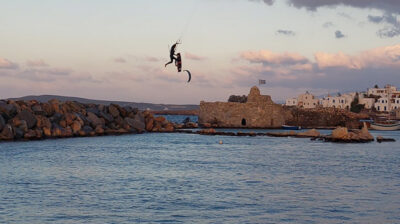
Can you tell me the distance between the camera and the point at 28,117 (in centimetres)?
4394

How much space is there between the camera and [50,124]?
45.8 metres

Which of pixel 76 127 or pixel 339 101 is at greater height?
pixel 339 101

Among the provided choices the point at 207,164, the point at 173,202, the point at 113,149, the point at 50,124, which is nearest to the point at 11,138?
the point at 50,124

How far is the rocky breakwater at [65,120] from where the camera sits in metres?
43.1

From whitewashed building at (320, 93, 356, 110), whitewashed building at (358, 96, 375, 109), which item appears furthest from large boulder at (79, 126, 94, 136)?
whitewashed building at (358, 96, 375, 109)

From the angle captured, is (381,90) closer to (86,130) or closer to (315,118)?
(315,118)

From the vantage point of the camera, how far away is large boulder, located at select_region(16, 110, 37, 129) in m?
43.7

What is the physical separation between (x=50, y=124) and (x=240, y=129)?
2916 centimetres

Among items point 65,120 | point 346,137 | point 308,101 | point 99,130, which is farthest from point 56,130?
point 308,101

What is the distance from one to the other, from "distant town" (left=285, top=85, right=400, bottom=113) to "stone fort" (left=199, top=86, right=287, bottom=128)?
60.1m

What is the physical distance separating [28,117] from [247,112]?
32.1 m

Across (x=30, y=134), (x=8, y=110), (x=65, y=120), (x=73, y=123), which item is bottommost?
(x=30, y=134)

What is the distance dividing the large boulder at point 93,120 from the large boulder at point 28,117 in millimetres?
8472

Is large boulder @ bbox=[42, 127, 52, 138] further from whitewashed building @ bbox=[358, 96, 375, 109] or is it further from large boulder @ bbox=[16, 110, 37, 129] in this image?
whitewashed building @ bbox=[358, 96, 375, 109]
